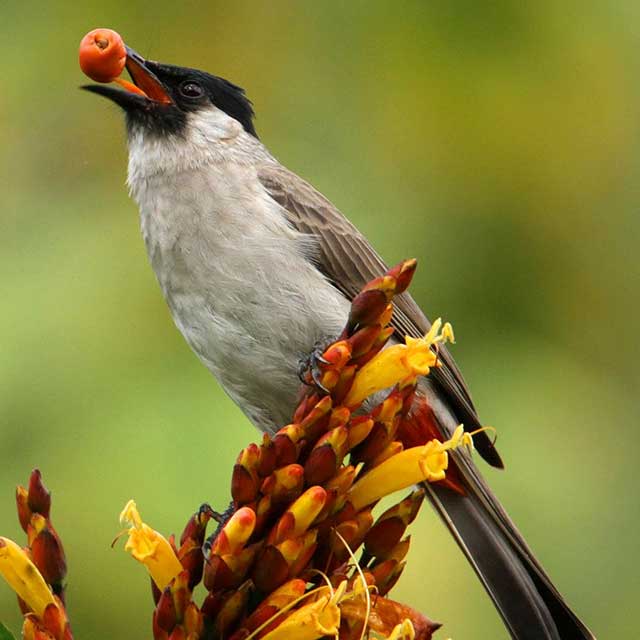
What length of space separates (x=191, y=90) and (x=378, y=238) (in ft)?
2.54

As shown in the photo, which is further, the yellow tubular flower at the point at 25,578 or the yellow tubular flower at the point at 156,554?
the yellow tubular flower at the point at 156,554

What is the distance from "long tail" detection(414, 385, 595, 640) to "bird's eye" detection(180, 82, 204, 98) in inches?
44.9

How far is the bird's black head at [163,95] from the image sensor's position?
3707mm

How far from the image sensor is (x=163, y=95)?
3.80m

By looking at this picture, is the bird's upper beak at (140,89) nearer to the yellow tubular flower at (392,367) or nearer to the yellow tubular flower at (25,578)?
the yellow tubular flower at (392,367)

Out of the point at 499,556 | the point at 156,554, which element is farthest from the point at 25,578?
the point at 499,556

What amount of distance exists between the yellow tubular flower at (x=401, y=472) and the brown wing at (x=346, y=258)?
1162 millimetres

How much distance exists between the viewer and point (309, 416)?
6.93 ft

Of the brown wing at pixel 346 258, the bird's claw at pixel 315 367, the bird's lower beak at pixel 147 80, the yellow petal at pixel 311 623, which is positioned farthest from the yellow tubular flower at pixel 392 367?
the bird's lower beak at pixel 147 80

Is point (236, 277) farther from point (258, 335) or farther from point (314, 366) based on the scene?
point (314, 366)

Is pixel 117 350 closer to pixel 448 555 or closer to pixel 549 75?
pixel 448 555

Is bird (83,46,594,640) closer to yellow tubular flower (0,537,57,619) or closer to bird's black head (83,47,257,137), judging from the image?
bird's black head (83,47,257,137)

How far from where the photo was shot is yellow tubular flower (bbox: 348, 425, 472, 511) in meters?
2.16

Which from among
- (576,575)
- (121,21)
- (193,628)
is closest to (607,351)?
(576,575)
